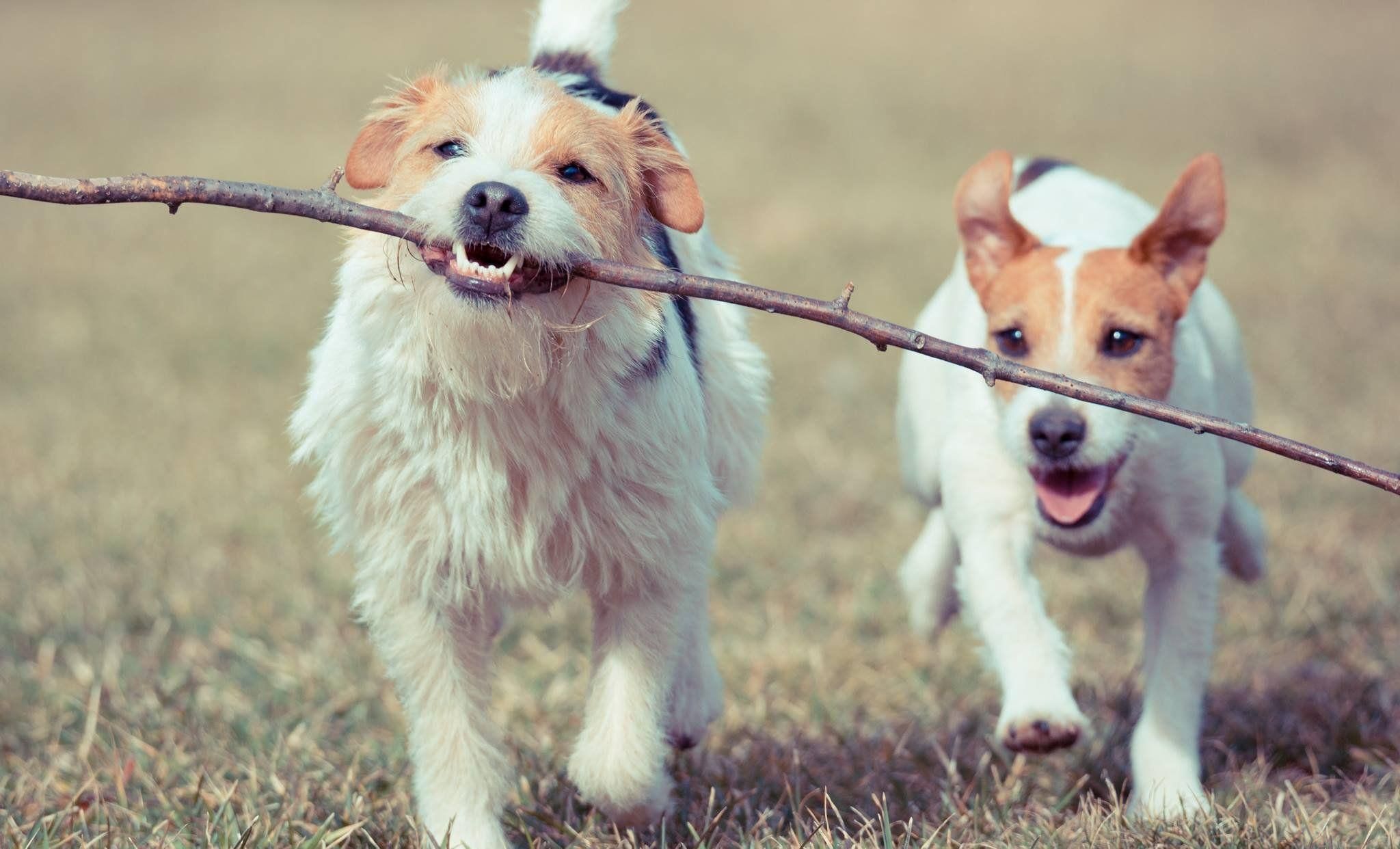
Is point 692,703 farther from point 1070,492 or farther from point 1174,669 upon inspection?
point 1174,669

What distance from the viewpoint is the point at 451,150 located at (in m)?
2.98

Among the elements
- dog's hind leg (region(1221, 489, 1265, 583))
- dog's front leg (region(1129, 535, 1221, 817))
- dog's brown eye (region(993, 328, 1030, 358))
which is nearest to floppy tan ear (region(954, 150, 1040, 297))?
dog's brown eye (region(993, 328, 1030, 358))

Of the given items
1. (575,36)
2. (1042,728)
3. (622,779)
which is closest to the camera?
(622,779)

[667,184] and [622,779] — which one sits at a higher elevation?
[667,184]

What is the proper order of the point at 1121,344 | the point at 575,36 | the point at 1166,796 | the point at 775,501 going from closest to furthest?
1. the point at 1166,796
2. the point at 1121,344
3. the point at 575,36
4. the point at 775,501

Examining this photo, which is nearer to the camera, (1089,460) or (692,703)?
(1089,460)

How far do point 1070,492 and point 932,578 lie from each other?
1107mm

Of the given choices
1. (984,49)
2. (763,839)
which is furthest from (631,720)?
(984,49)

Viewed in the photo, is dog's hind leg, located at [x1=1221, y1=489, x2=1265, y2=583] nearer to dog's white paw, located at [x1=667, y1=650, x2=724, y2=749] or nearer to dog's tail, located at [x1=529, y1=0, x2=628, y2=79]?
dog's white paw, located at [x1=667, y1=650, x2=724, y2=749]

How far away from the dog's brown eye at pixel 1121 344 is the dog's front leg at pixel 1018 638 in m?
0.50

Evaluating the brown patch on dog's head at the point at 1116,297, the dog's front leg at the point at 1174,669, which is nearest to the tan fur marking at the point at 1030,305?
the brown patch on dog's head at the point at 1116,297

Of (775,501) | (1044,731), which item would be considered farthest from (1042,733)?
(775,501)

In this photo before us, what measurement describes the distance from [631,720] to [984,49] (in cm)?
1594

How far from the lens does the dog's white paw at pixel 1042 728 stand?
3328mm
